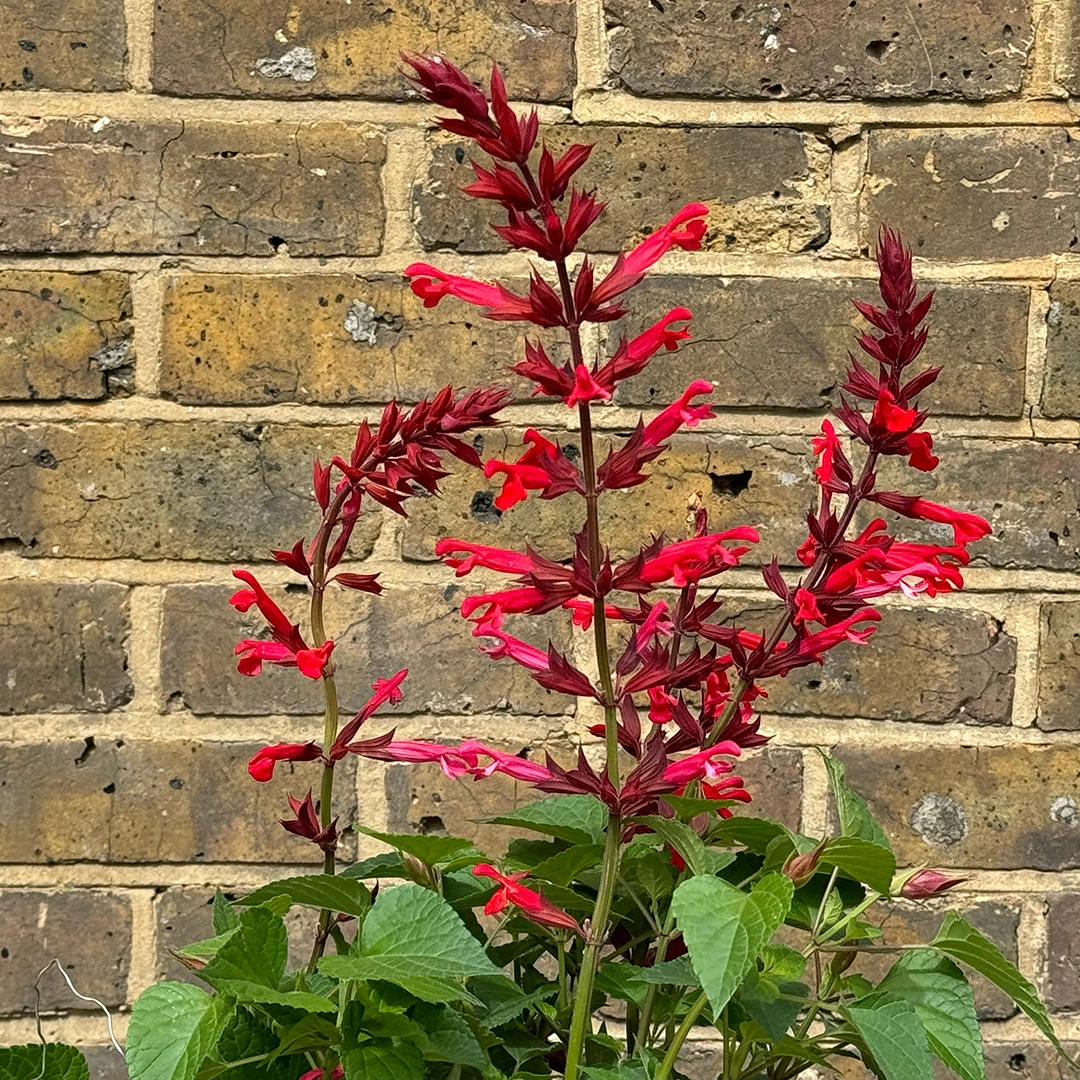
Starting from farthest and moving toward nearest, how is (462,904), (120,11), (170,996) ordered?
(120,11)
(462,904)
(170,996)

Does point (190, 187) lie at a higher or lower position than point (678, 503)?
higher

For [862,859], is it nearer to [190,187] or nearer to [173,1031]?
[173,1031]

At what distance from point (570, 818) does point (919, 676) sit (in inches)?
17.5

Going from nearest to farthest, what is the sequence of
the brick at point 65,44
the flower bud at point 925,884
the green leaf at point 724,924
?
the green leaf at point 724,924, the flower bud at point 925,884, the brick at point 65,44

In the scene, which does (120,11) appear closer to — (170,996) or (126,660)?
(126,660)

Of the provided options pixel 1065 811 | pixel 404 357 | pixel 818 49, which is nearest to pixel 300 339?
pixel 404 357

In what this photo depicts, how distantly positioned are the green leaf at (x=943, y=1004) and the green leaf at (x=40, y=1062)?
0.33 meters

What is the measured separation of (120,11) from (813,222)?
51cm

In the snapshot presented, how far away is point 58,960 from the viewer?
944 mm

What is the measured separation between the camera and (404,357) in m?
0.93

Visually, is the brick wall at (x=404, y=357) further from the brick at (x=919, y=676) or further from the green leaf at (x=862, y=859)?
the green leaf at (x=862, y=859)

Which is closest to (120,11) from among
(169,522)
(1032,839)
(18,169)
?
(18,169)

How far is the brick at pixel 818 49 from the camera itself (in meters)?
0.92

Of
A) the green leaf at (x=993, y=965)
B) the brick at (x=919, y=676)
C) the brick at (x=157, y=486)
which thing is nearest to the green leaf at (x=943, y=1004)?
the green leaf at (x=993, y=965)
